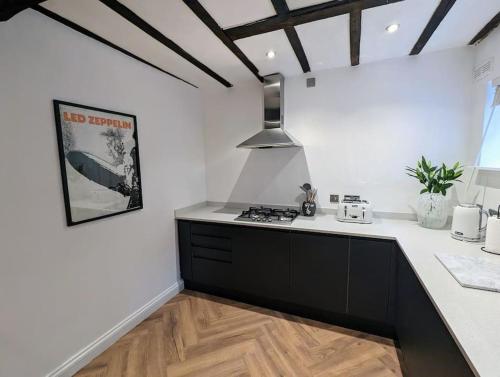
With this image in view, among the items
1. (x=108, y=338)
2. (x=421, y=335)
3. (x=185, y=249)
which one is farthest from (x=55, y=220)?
(x=421, y=335)

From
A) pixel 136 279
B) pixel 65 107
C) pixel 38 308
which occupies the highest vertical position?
pixel 65 107

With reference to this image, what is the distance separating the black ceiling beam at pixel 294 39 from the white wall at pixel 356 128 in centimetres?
28

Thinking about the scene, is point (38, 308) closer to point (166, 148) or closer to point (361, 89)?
point (166, 148)

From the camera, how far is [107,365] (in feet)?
5.46

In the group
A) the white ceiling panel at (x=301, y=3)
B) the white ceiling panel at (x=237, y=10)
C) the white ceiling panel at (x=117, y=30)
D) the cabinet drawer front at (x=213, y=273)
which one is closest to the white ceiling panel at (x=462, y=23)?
the white ceiling panel at (x=301, y=3)

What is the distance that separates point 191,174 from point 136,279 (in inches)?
48.0

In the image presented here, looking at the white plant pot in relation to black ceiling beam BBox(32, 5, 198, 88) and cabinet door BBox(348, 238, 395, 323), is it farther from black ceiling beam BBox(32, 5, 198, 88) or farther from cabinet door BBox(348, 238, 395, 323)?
black ceiling beam BBox(32, 5, 198, 88)

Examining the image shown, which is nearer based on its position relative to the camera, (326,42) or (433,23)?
Answer: (433,23)

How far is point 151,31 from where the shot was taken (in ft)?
5.25

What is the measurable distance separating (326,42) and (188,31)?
1019mm

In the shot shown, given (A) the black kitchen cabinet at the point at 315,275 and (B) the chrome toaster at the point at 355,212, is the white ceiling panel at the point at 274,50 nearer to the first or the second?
(B) the chrome toaster at the point at 355,212

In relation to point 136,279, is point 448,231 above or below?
above

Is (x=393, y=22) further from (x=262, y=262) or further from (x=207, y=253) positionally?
(x=207, y=253)

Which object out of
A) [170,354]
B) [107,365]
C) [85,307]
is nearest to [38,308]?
[85,307]
